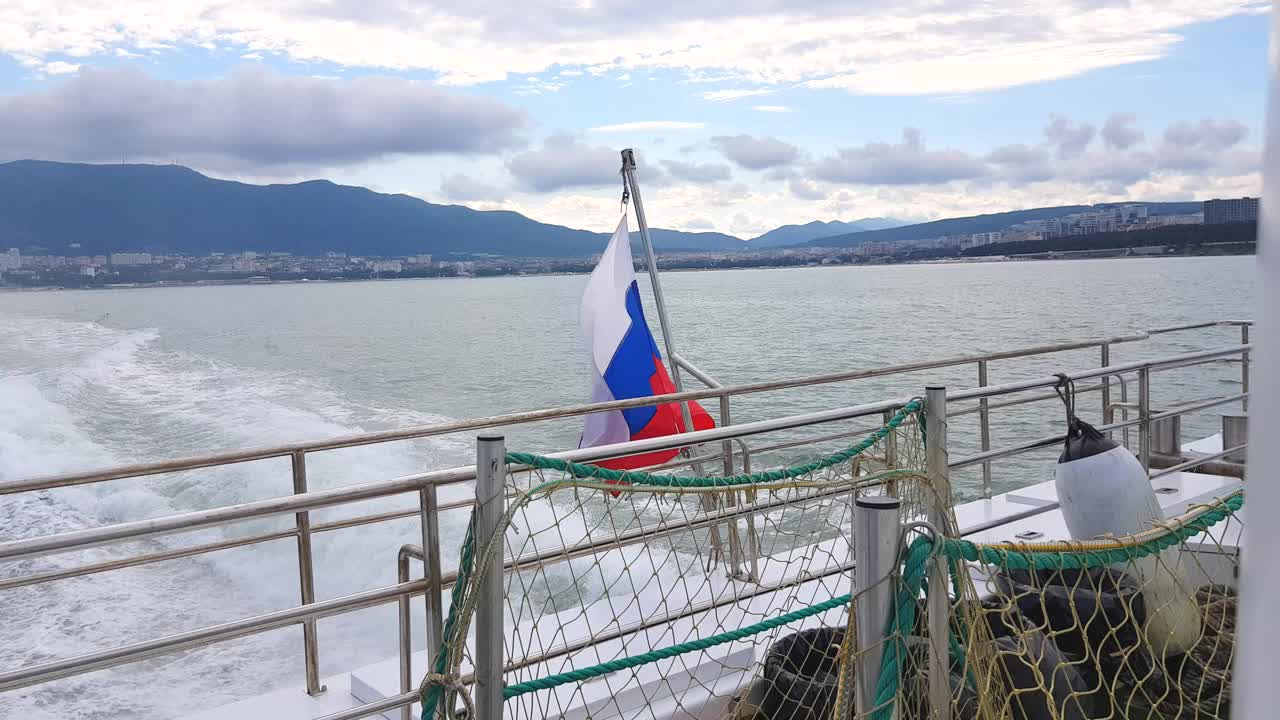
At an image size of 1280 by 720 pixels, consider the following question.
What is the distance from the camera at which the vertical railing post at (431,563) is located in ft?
7.88

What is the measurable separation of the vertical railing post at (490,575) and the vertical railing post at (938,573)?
0.85 meters

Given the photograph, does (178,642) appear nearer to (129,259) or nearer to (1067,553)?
(1067,553)

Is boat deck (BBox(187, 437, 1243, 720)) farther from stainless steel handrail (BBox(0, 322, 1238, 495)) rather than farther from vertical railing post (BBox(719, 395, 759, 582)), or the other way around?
stainless steel handrail (BBox(0, 322, 1238, 495))

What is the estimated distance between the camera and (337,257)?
346 ft

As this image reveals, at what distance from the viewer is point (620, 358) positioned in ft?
19.9

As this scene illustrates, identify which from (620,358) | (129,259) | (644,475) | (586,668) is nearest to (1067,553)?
(644,475)

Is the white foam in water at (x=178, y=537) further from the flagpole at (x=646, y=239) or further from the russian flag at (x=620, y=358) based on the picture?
the flagpole at (x=646, y=239)

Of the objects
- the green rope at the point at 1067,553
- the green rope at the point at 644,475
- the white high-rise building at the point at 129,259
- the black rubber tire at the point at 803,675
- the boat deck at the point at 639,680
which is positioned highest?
the white high-rise building at the point at 129,259

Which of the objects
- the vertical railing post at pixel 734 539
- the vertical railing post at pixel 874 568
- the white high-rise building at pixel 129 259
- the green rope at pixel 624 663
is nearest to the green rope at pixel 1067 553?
the vertical railing post at pixel 874 568

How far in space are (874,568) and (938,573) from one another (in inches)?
7.7

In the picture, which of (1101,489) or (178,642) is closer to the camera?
(178,642)

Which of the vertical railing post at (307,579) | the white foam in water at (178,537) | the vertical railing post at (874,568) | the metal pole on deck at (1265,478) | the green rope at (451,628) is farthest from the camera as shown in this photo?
the white foam in water at (178,537)

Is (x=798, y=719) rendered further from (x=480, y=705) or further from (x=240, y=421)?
(x=240, y=421)

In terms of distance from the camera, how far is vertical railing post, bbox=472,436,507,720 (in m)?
2.04
